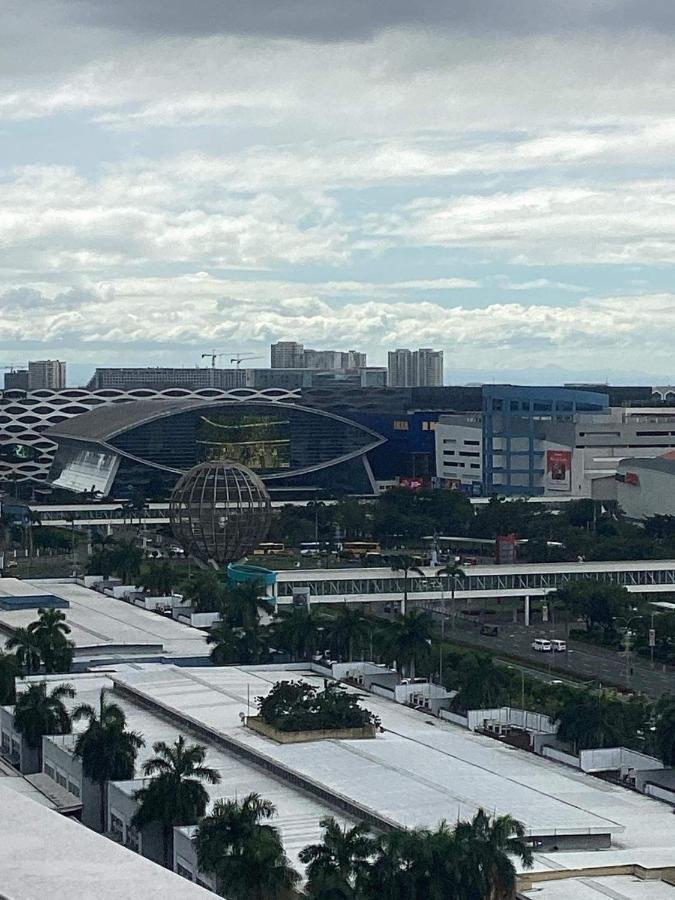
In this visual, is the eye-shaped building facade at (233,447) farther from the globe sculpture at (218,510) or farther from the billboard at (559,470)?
the globe sculpture at (218,510)

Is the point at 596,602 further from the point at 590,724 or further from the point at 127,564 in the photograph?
the point at 590,724

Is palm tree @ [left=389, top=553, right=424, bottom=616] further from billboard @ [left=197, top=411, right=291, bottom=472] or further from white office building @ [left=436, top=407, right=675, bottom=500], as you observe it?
billboard @ [left=197, top=411, right=291, bottom=472]

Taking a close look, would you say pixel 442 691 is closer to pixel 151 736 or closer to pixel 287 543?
pixel 151 736

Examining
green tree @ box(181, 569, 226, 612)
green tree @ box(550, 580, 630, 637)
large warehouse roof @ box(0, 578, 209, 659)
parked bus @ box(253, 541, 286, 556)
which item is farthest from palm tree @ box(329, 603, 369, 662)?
parked bus @ box(253, 541, 286, 556)

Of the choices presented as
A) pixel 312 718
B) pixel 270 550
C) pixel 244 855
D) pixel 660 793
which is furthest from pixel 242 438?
pixel 244 855

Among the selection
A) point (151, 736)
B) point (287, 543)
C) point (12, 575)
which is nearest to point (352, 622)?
point (151, 736)

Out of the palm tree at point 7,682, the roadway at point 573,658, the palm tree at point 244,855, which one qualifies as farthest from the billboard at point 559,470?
the palm tree at point 244,855
